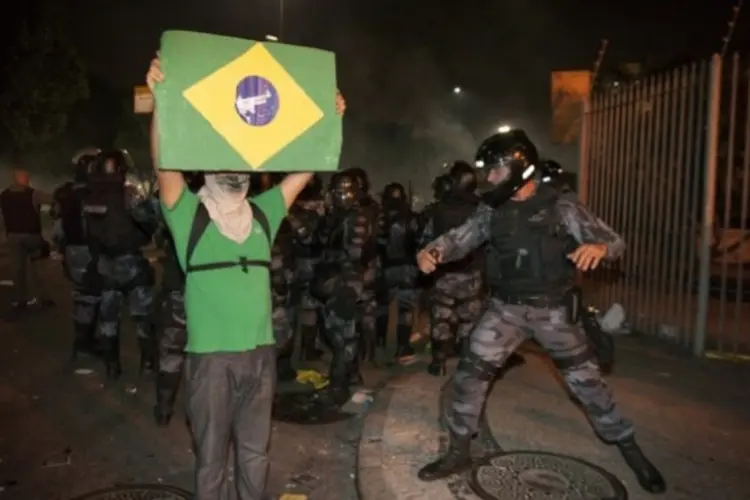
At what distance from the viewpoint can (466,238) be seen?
14.8 feet

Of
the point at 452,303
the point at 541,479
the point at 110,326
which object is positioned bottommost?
the point at 541,479

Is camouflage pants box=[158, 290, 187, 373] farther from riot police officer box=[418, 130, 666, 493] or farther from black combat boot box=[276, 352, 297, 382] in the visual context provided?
riot police officer box=[418, 130, 666, 493]

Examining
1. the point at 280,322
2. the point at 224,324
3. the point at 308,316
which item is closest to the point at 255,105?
the point at 224,324

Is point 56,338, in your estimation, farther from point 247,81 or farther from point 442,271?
point 247,81

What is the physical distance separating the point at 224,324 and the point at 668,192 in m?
5.97

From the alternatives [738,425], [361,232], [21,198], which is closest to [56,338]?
[21,198]

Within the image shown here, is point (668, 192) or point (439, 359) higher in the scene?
point (668, 192)

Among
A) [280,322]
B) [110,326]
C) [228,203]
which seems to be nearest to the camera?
[228,203]

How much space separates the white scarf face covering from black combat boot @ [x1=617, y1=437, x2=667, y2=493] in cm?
246

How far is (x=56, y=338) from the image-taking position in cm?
862

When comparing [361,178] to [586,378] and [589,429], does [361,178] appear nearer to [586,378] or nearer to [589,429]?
[589,429]

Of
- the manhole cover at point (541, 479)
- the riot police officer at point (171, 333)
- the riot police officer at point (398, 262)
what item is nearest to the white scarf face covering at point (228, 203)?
the manhole cover at point (541, 479)

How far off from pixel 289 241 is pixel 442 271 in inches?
58.9

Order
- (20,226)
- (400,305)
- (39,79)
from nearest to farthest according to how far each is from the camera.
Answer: (400,305) → (20,226) → (39,79)
